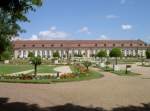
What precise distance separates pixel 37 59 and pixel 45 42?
4060 inches

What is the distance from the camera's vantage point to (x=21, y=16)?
8.77 meters

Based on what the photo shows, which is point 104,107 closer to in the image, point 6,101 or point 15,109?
point 15,109

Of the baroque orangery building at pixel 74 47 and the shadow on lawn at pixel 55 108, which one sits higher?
the baroque orangery building at pixel 74 47

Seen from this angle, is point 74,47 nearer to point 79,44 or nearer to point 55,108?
point 79,44

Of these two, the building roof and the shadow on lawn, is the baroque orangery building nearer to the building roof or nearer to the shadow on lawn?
the building roof

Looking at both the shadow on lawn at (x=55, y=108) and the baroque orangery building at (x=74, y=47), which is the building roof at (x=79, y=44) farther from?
the shadow on lawn at (x=55, y=108)

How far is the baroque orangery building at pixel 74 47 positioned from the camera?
124 metres

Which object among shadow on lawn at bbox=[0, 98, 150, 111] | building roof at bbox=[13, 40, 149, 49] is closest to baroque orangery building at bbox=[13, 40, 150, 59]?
building roof at bbox=[13, 40, 149, 49]

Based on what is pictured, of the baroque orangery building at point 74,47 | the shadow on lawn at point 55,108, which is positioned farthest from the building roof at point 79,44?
the shadow on lawn at point 55,108

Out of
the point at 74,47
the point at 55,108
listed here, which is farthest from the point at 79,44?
the point at 55,108

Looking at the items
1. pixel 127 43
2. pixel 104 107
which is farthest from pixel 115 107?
pixel 127 43

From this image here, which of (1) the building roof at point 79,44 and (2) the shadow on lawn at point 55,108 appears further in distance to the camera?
(1) the building roof at point 79,44

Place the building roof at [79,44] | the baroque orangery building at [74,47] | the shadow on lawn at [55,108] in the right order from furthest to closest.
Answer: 1. the building roof at [79,44]
2. the baroque orangery building at [74,47]
3. the shadow on lawn at [55,108]

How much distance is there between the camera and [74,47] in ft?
409
